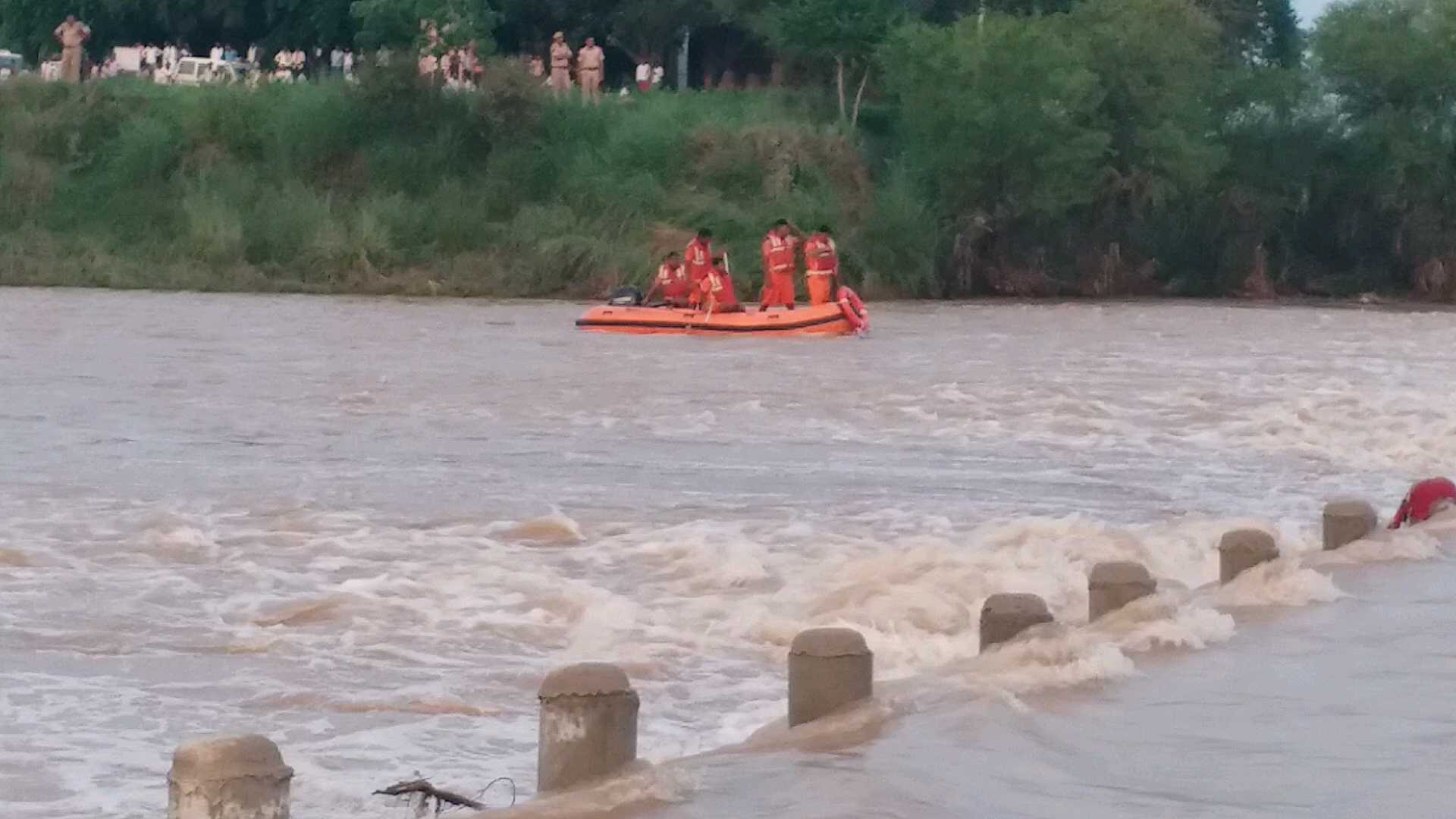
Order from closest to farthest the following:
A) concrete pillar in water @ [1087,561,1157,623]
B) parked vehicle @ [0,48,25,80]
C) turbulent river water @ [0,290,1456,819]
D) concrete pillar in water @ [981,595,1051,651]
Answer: turbulent river water @ [0,290,1456,819], concrete pillar in water @ [981,595,1051,651], concrete pillar in water @ [1087,561,1157,623], parked vehicle @ [0,48,25,80]

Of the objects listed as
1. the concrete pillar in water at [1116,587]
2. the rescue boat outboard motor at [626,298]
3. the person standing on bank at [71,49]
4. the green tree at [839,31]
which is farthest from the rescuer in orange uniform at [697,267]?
the person standing on bank at [71,49]

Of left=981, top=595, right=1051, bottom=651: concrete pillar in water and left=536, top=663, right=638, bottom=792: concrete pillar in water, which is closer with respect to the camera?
left=536, top=663, right=638, bottom=792: concrete pillar in water

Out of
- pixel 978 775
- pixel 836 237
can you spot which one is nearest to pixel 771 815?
pixel 978 775

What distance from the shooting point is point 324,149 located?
2045 inches

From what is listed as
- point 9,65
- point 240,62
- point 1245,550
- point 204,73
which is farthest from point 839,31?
point 1245,550

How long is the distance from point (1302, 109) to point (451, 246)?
58.6ft

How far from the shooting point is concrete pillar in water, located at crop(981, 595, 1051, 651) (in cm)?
845

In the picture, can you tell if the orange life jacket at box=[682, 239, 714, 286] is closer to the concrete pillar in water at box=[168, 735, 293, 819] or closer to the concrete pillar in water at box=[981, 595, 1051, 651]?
the concrete pillar in water at box=[981, 595, 1051, 651]

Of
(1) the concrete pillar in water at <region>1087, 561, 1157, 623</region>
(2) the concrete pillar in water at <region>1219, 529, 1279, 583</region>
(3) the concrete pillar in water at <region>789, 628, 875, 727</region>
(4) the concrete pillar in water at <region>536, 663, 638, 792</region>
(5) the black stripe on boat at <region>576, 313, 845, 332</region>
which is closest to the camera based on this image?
(4) the concrete pillar in water at <region>536, 663, 638, 792</region>

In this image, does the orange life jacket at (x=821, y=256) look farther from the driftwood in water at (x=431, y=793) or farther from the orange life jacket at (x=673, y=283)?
the driftwood in water at (x=431, y=793)

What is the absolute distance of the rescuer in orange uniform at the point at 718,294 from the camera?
107 feet

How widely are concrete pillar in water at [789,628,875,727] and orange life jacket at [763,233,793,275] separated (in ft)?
85.6

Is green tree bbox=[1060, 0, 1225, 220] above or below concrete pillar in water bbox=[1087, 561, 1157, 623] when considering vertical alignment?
above

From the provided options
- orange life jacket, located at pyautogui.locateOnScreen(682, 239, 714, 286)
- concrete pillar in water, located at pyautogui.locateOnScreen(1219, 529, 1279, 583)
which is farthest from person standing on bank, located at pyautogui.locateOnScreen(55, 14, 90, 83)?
concrete pillar in water, located at pyautogui.locateOnScreen(1219, 529, 1279, 583)
